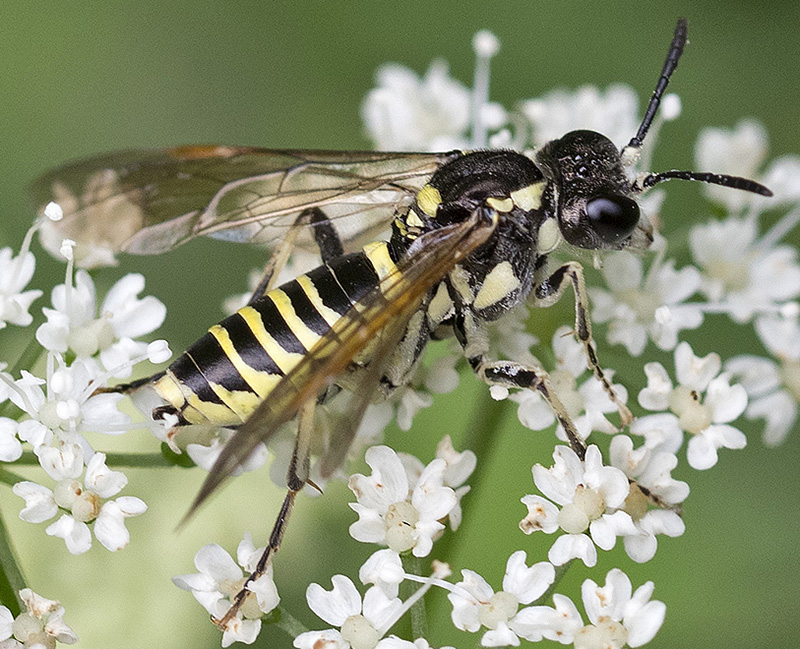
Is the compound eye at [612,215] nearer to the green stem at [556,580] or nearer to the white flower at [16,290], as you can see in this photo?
the green stem at [556,580]

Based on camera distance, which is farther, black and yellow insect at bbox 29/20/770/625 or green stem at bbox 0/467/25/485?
green stem at bbox 0/467/25/485

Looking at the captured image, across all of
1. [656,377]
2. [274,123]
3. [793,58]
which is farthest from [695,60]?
[656,377]

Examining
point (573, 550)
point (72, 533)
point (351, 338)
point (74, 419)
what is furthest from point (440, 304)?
point (72, 533)

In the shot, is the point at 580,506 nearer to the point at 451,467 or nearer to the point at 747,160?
the point at 451,467

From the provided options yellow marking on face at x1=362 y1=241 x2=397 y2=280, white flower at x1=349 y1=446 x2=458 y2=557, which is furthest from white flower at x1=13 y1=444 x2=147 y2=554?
yellow marking on face at x1=362 y1=241 x2=397 y2=280

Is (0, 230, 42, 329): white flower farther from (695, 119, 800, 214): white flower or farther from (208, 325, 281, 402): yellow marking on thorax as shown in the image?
(695, 119, 800, 214): white flower

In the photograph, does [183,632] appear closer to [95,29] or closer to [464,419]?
[464,419]
